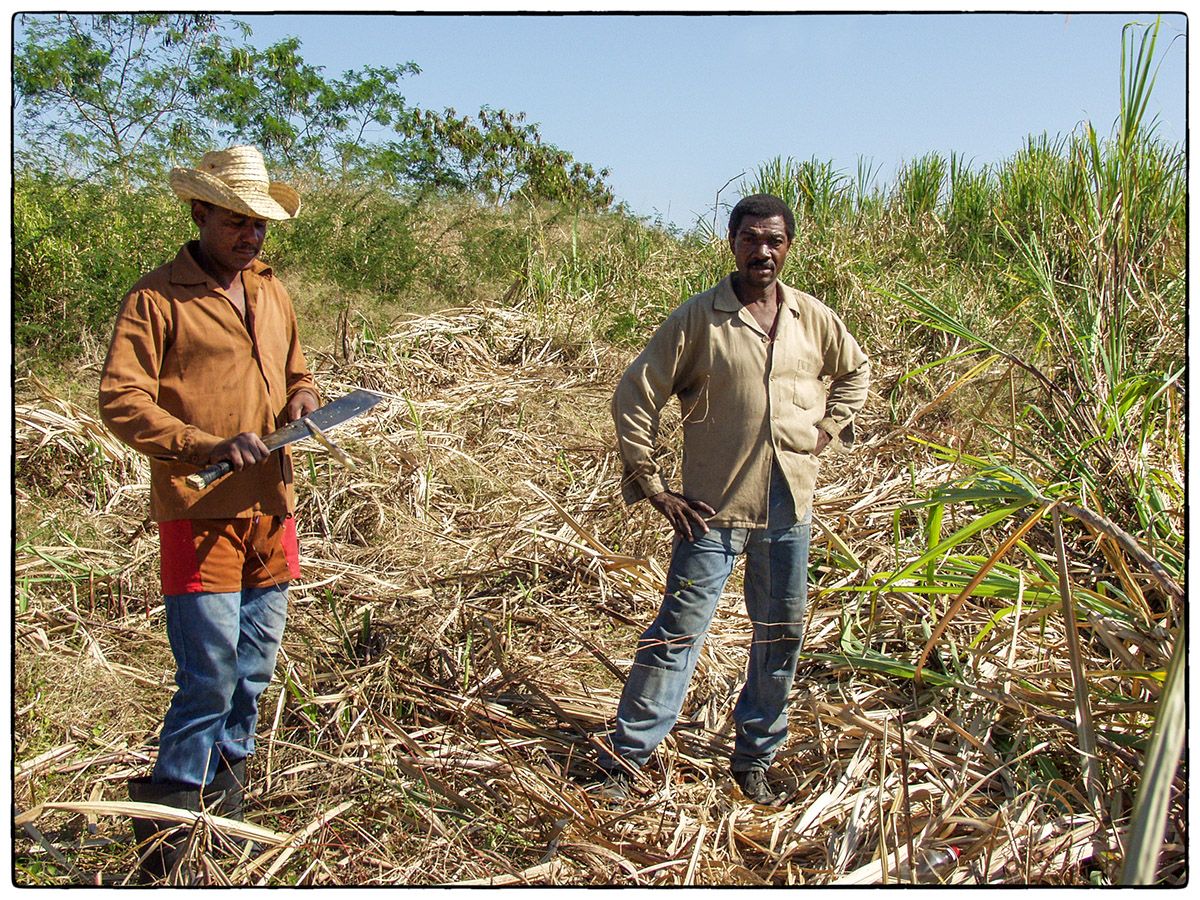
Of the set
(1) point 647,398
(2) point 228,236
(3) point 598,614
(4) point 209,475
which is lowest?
(3) point 598,614

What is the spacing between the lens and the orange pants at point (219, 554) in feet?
7.41

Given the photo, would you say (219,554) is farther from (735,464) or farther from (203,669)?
(735,464)

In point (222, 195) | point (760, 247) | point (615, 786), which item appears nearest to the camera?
point (222, 195)

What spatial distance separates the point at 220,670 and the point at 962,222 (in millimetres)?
7839

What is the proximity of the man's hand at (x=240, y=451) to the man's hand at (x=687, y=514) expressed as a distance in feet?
3.18

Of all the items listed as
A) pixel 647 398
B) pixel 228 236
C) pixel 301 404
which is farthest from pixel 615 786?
pixel 228 236

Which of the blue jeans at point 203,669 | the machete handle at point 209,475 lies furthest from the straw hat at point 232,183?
the blue jeans at point 203,669

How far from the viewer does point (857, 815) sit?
93.0 inches

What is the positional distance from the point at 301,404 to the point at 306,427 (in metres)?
0.17

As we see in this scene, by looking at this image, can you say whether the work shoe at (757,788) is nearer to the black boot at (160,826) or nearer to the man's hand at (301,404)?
the black boot at (160,826)

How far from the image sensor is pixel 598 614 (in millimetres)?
3752

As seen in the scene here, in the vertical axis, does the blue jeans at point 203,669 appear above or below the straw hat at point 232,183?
below

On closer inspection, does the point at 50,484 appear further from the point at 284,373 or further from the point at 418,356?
the point at 284,373

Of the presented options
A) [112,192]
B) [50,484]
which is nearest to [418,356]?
[50,484]
